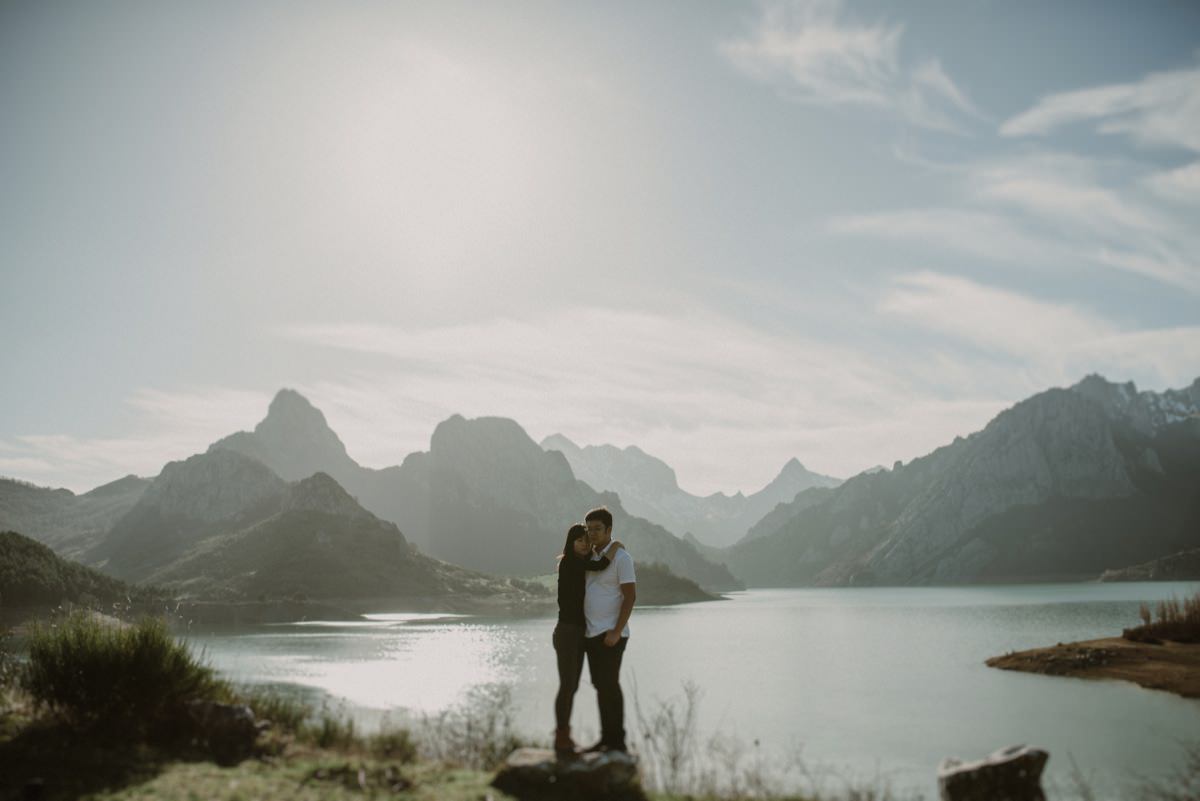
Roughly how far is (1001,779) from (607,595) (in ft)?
20.4

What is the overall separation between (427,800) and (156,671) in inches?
285

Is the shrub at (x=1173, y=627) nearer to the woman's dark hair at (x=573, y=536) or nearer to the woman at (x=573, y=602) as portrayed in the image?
the woman at (x=573, y=602)

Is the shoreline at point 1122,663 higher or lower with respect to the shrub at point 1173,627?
lower

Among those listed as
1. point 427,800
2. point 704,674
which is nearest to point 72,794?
point 427,800

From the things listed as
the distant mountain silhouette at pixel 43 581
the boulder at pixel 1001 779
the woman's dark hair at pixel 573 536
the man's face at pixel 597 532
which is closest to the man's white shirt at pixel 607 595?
the man's face at pixel 597 532

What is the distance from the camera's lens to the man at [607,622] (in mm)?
11719

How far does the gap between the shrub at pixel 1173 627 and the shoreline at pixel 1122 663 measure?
84 centimetres

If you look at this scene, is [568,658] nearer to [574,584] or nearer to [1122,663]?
[574,584]

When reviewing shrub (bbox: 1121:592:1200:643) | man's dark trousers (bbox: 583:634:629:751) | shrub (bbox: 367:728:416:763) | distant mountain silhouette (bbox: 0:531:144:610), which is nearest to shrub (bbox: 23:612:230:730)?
shrub (bbox: 367:728:416:763)

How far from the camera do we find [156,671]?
44.3ft

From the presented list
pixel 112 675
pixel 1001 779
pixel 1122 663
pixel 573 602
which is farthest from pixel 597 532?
pixel 1122 663

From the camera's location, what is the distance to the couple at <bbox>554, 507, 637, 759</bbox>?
11.8m

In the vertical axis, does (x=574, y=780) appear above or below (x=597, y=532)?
below

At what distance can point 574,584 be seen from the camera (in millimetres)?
12016
